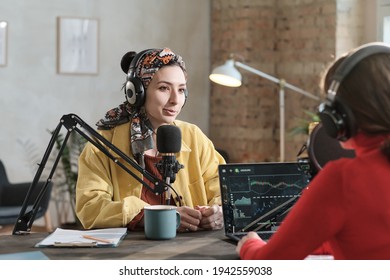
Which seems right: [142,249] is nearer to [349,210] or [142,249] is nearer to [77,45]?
[349,210]

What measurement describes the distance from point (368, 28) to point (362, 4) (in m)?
0.19

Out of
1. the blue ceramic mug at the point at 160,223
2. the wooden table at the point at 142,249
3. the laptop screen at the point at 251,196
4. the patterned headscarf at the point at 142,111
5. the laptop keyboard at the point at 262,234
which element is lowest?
the wooden table at the point at 142,249

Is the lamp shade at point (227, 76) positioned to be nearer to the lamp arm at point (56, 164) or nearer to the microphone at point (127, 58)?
the microphone at point (127, 58)

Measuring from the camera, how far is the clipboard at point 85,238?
6.80 ft

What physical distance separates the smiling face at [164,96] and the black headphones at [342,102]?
115 cm

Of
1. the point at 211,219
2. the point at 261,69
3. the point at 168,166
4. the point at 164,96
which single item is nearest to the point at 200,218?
the point at 211,219

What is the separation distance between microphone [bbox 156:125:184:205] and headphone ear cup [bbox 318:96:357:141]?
0.77 meters

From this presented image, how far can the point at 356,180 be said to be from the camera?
4.72 ft

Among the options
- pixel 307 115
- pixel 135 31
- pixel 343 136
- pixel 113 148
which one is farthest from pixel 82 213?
pixel 135 31

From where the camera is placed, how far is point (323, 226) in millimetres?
1460

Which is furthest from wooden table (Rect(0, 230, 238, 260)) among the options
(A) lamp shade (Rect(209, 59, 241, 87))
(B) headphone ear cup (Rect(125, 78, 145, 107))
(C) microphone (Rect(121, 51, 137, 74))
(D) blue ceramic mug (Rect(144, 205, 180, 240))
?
(A) lamp shade (Rect(209, 59, 241, 87))

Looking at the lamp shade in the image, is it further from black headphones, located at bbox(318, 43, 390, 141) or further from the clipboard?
black headphones, located at bbox(318, 43, 390, 141)

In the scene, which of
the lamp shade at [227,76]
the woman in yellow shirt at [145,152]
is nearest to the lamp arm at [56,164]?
the woman in yellow shirt at [145,152]
